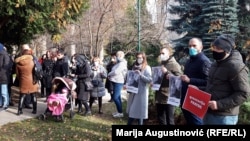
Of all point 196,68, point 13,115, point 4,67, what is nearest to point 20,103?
point 13,115

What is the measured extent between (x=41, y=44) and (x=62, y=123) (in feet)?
87.1

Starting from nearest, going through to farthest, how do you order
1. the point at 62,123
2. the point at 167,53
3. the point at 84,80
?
the point at 167,53, the point at 62,123, the point at 84,80

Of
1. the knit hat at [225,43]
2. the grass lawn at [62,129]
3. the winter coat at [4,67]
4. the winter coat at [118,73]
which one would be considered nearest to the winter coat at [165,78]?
the grass lawn at [62,129]

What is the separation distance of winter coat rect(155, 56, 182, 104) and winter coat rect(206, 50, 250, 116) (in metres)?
2.29

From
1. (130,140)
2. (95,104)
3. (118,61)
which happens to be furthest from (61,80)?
(130,140)

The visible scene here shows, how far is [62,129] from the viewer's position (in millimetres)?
7836

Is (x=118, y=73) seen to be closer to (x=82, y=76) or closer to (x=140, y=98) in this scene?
(x=82, y=76)

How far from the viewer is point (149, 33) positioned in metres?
26.7

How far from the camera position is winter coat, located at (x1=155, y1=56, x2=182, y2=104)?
6.75 meters

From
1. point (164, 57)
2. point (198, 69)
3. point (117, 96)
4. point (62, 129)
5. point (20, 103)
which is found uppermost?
point (164, 57)

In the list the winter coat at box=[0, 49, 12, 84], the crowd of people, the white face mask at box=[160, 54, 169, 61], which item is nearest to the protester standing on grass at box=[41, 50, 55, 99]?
the crowd of people

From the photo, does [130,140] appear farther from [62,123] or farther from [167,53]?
[62,123]

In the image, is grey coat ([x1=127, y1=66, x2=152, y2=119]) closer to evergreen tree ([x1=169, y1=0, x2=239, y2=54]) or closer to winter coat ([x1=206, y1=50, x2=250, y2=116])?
winter coat ([x1=206, y1=50, x2=250, y2=116])

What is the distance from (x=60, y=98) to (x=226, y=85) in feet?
16.5
